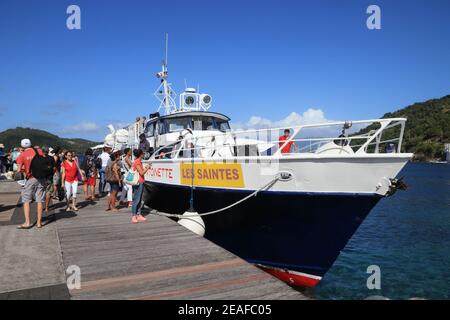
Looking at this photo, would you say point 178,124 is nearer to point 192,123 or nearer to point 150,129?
point 192,123

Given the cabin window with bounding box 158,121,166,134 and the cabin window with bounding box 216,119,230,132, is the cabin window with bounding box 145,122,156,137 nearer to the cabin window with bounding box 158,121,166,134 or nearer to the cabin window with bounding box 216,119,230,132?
the cabin window with bounding box 158,121,166,134

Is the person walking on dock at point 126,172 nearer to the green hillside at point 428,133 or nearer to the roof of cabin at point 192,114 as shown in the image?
the roof of cabin at point 192,114

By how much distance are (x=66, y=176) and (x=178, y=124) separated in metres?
3.91

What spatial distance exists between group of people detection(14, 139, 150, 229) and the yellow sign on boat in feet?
3.88

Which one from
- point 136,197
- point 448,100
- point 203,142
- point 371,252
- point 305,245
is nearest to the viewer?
point 305,245

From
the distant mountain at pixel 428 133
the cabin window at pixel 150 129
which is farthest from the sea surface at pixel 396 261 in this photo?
the distant mountain at pixel 428 133

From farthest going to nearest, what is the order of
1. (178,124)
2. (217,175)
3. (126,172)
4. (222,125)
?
(222,125) < (178,124) < (126,172) < (217,175)

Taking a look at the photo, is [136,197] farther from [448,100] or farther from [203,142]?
[448,100]

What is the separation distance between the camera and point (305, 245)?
21.7 ft

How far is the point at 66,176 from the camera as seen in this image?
8859mm

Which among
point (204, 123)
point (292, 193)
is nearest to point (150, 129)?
point (204, 123)
